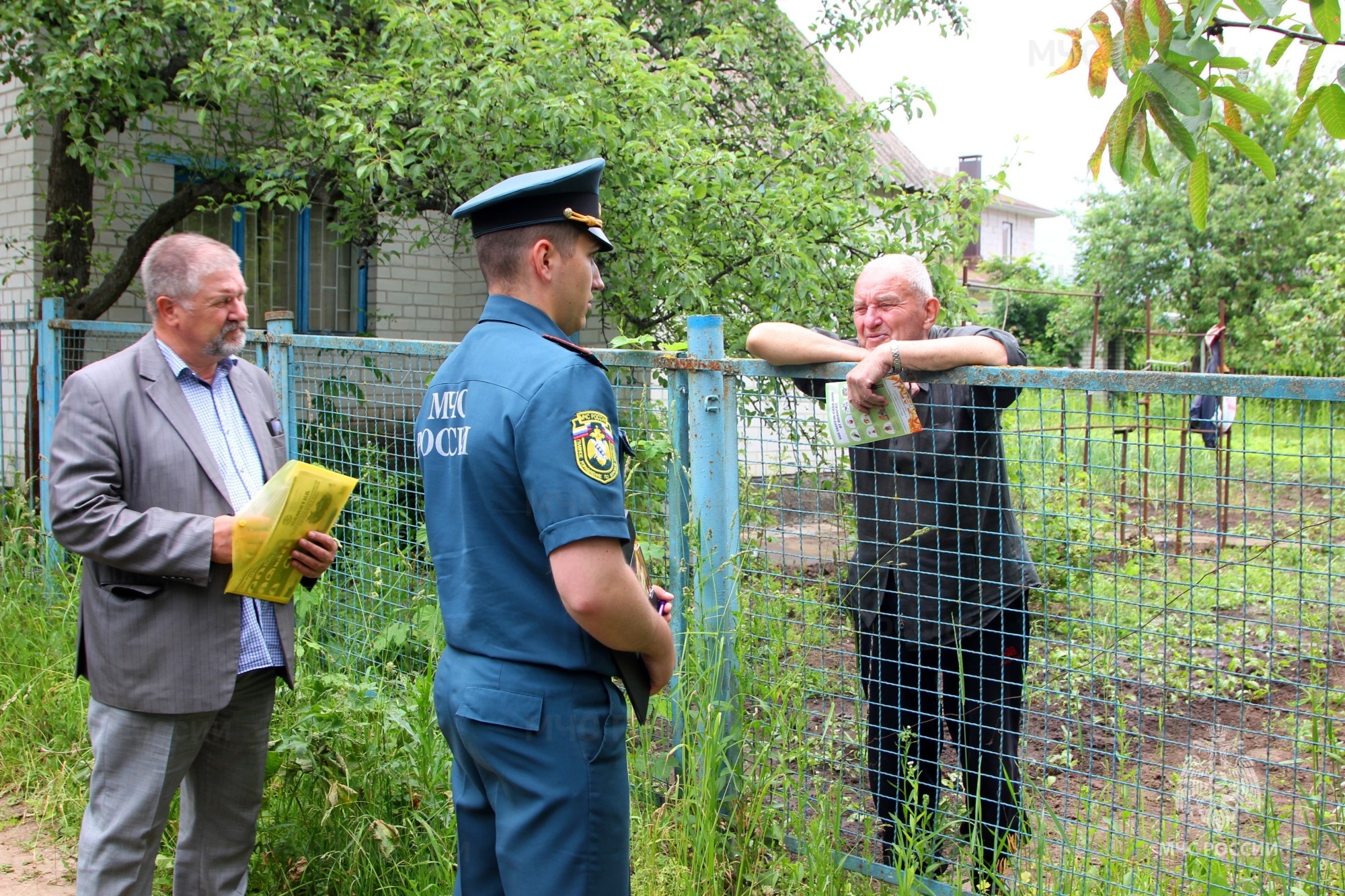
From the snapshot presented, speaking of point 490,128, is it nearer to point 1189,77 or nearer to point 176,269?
point 176,269

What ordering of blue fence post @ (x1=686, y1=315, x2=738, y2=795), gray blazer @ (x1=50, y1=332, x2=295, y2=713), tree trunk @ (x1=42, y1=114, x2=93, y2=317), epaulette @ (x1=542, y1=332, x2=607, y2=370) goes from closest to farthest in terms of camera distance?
epaulette @ (x1=542, y1=332, x2=607, y2=370) < gray blazer @ (x1=50, y1=332, x2=295, y2=713) < blue fence post @ (x1=686, y1=315, x2=738, y2=795) < tree trunk @ (x1=42, y1=114, x2=93, y2=317)

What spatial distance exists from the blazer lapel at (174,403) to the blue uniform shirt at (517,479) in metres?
1.01

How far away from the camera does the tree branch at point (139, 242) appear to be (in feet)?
25.1

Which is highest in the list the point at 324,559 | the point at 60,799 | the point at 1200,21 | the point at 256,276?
the point at 256,276

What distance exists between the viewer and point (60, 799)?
3.99 metres

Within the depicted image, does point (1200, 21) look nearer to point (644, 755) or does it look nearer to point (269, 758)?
point (644, 755)

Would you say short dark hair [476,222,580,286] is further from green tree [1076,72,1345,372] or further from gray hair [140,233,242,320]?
green tree [1076,72,1345,372]

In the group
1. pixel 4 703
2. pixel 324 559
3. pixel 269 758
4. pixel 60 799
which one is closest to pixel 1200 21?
pixel 324 559

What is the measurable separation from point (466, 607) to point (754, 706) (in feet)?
4.26

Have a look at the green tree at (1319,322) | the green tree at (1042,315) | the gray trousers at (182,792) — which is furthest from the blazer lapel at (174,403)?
the green tree at (1042,315)

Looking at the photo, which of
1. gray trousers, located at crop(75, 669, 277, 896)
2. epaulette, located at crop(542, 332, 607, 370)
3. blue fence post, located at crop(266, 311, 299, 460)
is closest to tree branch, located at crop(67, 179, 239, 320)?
blue fence post, located at crop(266, 311, 299, 460)

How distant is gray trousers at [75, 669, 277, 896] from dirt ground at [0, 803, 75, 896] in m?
1.01

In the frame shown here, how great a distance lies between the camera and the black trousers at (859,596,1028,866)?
108 inches

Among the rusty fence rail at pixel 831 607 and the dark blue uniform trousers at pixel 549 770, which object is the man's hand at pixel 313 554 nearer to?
the rusty fence rail at pixel 831 607
